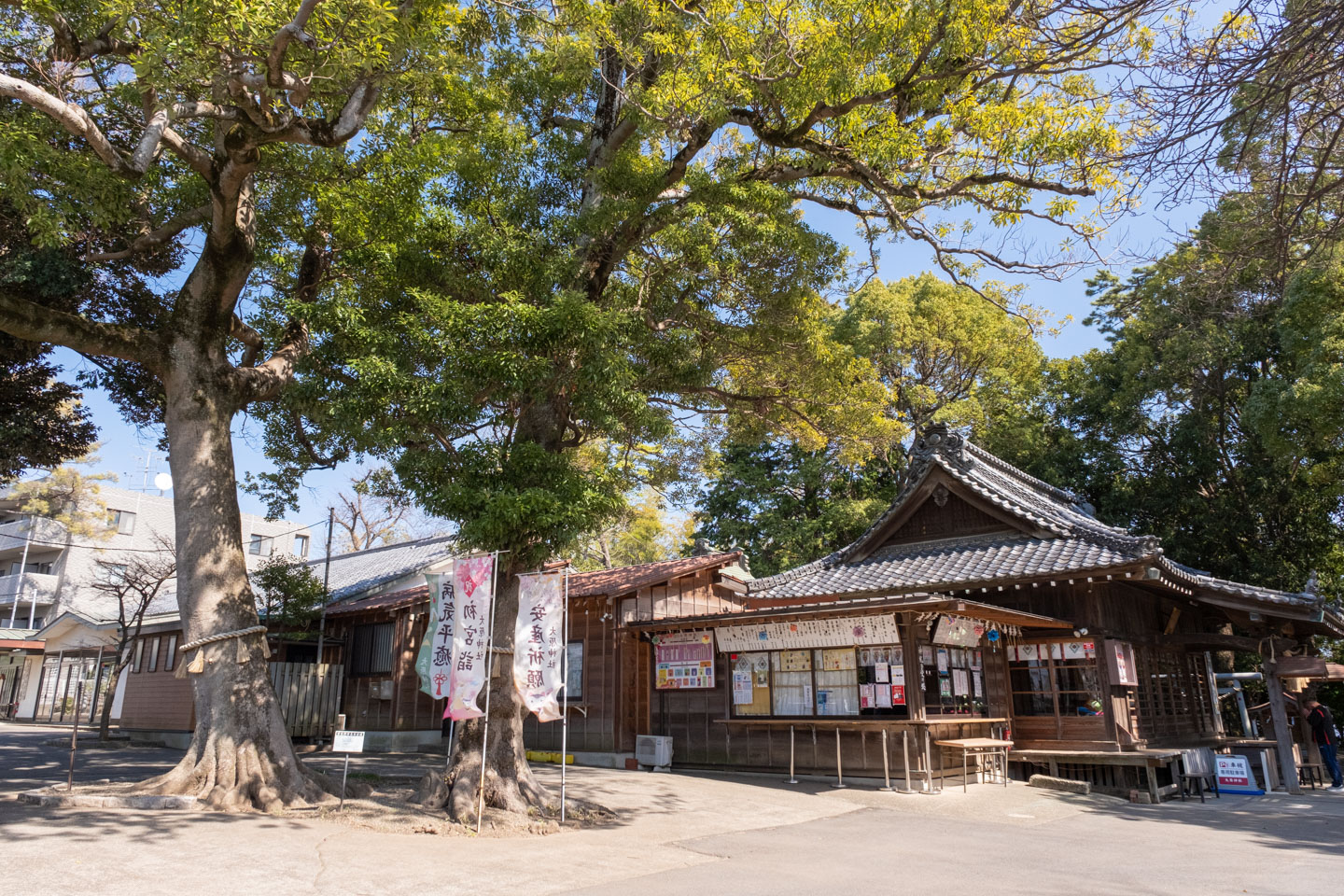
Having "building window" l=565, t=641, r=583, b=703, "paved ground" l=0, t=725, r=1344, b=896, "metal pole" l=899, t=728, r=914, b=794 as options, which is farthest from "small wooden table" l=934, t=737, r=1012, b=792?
"building window" l=565, t=641, r=583, b=703

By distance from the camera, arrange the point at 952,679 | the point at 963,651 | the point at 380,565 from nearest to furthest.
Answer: the point at 952,679 < the point at 963,651 < the point at 380,565

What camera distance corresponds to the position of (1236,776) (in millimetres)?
14578

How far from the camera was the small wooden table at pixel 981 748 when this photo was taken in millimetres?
12891

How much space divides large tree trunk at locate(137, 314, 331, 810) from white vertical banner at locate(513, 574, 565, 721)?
3093 mm

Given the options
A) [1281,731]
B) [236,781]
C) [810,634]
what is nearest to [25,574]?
[236,781]

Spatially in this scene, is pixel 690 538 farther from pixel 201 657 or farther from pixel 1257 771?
pixel 201 657

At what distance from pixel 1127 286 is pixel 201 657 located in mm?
31682

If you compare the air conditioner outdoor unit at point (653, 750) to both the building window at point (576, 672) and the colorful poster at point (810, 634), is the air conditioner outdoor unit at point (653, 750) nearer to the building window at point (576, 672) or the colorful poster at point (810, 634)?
the building window at point (576, 672)

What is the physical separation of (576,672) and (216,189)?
11694 mm

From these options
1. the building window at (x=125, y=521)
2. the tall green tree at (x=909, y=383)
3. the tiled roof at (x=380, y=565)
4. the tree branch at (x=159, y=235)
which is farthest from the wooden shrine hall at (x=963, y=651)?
the building window at (x=125, y=521)

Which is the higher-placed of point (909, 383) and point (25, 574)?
point (909, 383)

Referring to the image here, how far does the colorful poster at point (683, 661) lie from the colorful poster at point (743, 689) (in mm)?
613

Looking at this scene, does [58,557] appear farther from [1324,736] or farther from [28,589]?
[1324,736]

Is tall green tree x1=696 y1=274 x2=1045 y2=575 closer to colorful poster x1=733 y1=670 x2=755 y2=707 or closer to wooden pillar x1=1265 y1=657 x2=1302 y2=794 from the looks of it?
colorful poster x1=733 y1=670 x2=755 y2=707
